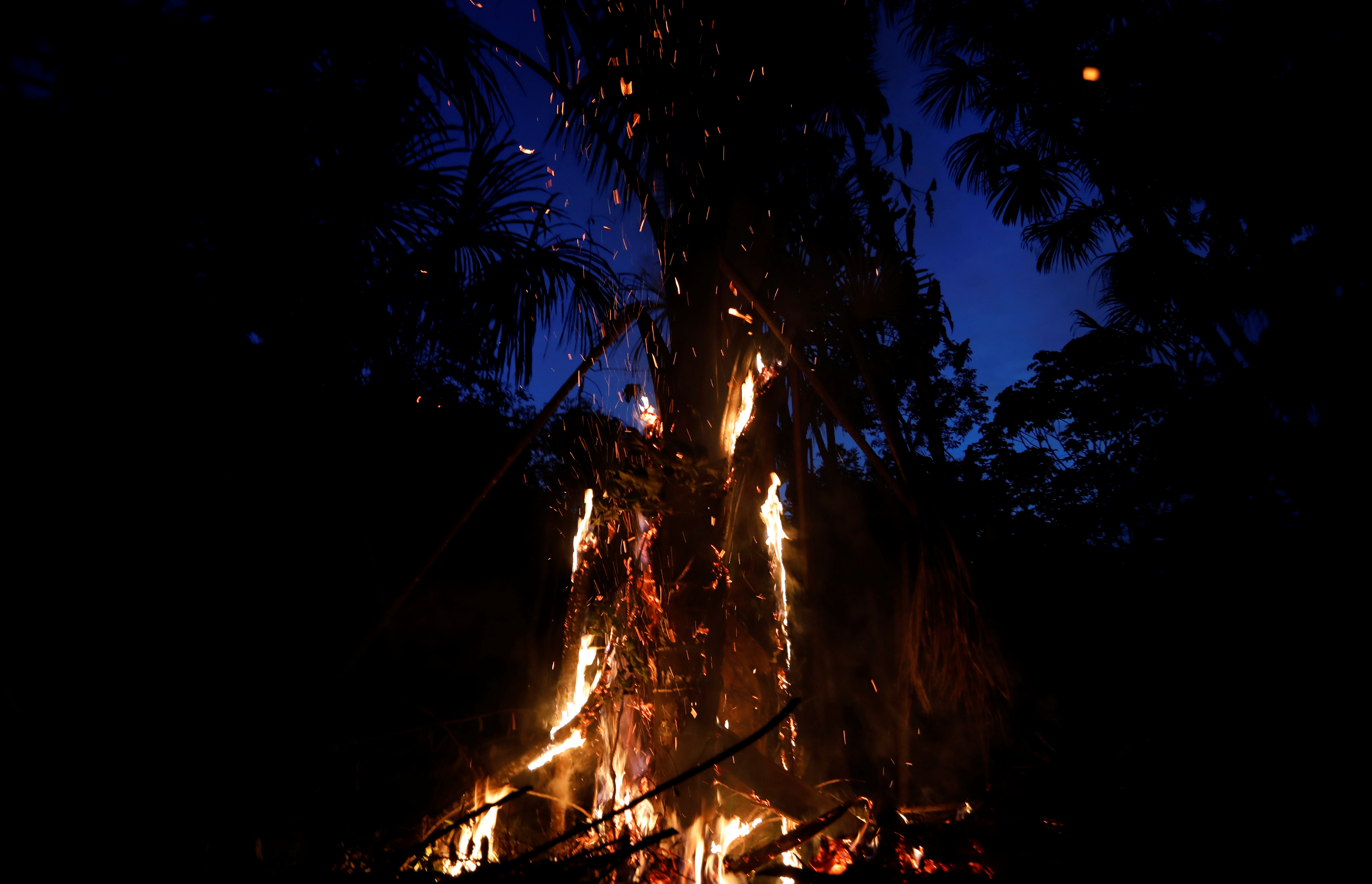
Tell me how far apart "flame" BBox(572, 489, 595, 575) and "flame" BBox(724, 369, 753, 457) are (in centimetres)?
104

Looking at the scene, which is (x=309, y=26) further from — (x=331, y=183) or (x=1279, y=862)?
(x=1279, y=862)

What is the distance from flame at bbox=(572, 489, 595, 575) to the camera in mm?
3820

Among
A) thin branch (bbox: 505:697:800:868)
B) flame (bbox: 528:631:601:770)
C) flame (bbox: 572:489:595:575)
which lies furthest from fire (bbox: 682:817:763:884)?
flame (bbox: 572:489:595:575)

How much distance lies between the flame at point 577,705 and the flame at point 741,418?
1088mm

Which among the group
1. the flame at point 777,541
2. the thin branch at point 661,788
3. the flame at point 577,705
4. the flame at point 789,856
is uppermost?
the flame at point 777,541

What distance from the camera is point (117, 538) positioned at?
239 cm

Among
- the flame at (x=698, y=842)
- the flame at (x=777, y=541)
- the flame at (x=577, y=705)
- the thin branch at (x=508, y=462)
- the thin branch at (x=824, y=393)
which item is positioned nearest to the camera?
the thin branch at (x=508, y=462)

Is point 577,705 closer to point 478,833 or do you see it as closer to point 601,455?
point 478,833

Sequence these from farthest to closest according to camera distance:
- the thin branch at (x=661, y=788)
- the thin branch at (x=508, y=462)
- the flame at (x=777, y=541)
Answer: the flame at (x=777, y=541) < the thin branch at (x=508, y=462) < the thin branch at (x=661, y=788)

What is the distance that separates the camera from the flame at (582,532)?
12.5 feet

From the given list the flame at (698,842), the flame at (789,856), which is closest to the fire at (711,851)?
the flame at (698,842)

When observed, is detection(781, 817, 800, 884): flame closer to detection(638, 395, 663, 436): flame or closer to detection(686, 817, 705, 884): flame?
detection(686, 817, 705, 884): flame

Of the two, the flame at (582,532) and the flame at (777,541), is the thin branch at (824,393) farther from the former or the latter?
the flame at (582,532)

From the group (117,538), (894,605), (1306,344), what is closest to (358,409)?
(117,538)
